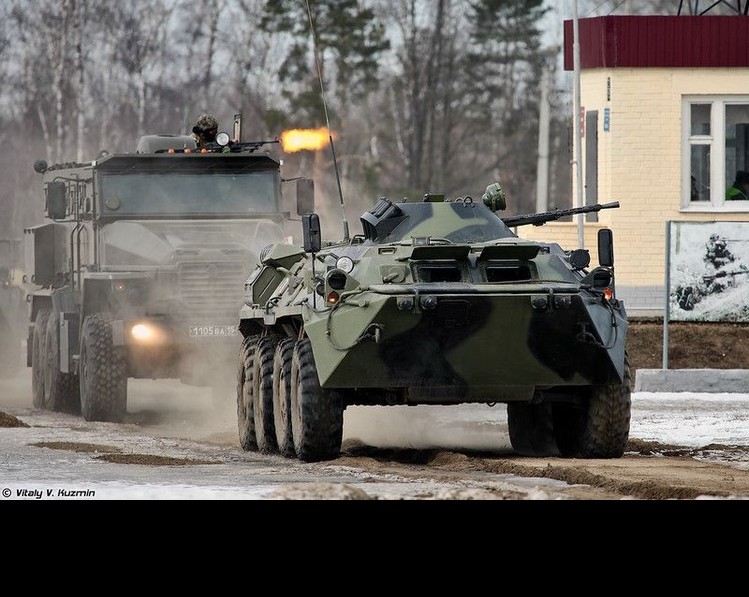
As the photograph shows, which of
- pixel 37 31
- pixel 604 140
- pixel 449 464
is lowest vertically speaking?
pixel 449 464

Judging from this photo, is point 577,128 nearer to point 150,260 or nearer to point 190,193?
point 190,193

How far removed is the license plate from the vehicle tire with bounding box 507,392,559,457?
11.6ft

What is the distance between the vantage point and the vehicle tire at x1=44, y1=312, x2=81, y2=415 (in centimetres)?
1875

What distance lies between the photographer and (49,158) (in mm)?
48438

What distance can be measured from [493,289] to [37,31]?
35.5 metres

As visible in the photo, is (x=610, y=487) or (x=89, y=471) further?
(x=89, y=471)

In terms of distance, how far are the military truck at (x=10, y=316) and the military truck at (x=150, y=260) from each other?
4.35 meters

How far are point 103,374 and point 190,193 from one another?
209 centimetres

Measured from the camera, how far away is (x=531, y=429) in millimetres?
14039

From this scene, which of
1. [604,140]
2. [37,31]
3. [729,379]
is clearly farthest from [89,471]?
[37,31]

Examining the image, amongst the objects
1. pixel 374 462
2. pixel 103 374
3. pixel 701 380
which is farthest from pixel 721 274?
pixel 374 462

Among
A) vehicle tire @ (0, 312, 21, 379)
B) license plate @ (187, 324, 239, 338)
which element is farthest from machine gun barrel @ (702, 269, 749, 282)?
vehicle tire @ (0, 312, 21, 379)

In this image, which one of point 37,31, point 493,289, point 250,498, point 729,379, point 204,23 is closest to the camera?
point 250,498
